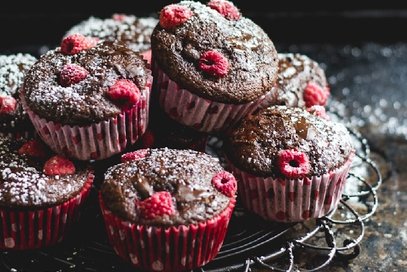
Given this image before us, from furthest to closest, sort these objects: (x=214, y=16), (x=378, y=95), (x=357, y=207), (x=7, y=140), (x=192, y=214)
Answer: (x=378, y=95) → (x=357, y=207) → (x=214, y=16) → (x=7, y=140) → (x=192, y=214)

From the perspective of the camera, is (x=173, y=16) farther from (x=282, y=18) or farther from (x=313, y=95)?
(x=282, y=18)

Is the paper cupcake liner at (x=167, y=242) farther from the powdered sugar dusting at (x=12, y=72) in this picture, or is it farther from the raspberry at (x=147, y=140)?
the powdered sugar dusting at (x=12, y=72)

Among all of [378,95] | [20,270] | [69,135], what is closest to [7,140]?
[69,135]

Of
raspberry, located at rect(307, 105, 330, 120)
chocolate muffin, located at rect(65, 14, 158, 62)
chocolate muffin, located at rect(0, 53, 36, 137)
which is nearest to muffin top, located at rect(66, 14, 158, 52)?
chocolate muffin, located at rect(65, 14, 158, 62)

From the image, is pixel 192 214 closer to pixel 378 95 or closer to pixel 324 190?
pixel 324 190

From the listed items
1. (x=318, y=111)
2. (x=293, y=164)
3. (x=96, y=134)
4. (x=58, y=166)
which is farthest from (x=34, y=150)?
(x=318, y=111)
